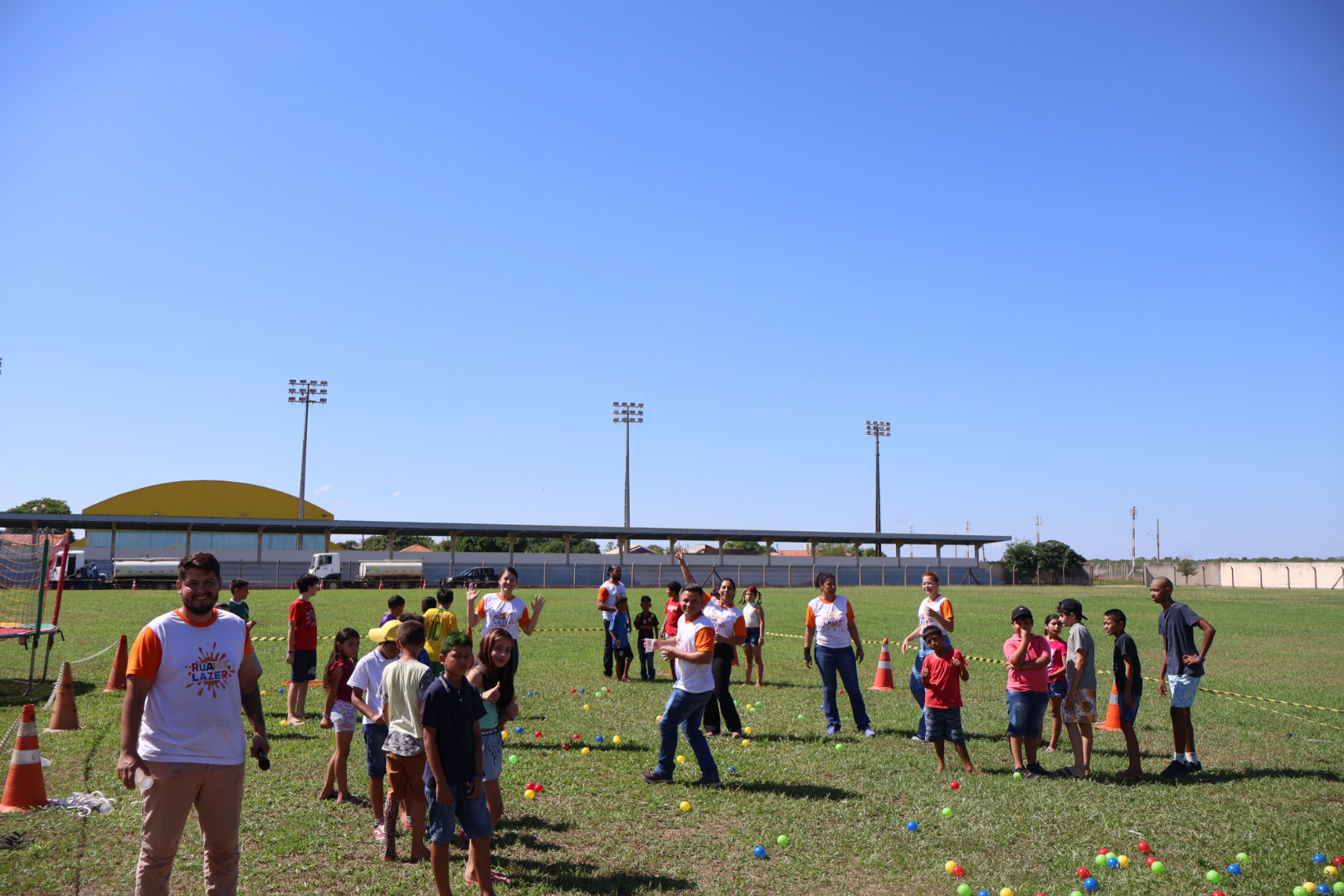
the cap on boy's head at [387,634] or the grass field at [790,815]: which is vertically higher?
the cap on boy's head at [387,634]

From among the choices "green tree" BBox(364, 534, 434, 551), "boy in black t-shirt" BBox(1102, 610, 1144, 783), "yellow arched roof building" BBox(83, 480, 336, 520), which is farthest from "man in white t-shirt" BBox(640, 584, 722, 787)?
"green tree" BBox(364, 534, 434, 551)

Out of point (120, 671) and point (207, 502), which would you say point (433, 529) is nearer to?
point (207, 502)

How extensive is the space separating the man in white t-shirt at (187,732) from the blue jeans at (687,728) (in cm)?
438

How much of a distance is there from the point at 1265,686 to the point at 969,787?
10312mm

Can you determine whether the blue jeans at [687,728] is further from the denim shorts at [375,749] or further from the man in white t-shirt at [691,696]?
the denim shorts at [375,749]

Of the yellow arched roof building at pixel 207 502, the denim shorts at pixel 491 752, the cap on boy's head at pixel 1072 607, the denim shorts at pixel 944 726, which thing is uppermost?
the yellow arched roof building at pixel 207 502

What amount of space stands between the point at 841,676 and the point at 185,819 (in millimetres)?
7749

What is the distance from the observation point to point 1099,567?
91688 mm

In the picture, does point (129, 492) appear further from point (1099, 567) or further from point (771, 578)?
point (1099, 567)

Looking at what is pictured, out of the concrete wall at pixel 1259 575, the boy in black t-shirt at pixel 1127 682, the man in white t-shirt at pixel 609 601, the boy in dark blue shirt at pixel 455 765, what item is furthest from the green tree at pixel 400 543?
the boy in dark blue shirt at pixel 455 765

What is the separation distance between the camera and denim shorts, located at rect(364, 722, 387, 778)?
7.04 metres

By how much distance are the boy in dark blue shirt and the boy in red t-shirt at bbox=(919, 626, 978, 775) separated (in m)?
5.08

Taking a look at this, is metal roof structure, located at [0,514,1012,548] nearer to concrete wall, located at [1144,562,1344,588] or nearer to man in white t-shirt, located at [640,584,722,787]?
concrete wall, located at [1144,562,1344,588]

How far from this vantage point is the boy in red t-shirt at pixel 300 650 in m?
11.4
